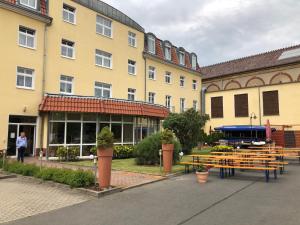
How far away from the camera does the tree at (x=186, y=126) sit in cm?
2211

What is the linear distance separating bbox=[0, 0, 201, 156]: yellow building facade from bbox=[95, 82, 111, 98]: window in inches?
3.4

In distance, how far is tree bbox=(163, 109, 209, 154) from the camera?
22.1 m

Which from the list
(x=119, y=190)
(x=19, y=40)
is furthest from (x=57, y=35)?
(x=119, y=190)

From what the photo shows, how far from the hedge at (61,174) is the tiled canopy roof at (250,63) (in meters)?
33.9

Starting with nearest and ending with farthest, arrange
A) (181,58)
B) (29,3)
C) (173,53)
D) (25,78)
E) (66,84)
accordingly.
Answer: (25,78)
(29,3)
(66,84)
(173,53)
(181,58)

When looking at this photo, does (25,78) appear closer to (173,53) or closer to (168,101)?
(168,101)

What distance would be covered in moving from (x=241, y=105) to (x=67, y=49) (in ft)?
80.7

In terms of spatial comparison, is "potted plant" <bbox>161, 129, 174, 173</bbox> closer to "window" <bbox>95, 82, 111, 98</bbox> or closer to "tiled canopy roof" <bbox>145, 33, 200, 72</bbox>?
"window" <bbox>95, 82, 111, 98</bbox>

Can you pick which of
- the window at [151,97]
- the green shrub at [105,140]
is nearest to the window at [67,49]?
the window at [151,97]

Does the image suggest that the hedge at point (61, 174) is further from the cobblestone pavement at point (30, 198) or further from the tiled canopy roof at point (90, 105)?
the tiled canopy roof at point (90, 105)

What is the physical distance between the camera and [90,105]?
67.4 feet

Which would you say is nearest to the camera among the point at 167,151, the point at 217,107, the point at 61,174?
the point at 61,174

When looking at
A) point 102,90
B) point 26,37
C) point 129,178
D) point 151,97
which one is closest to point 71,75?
point 102,90

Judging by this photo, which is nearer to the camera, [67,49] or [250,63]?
[67,49]
